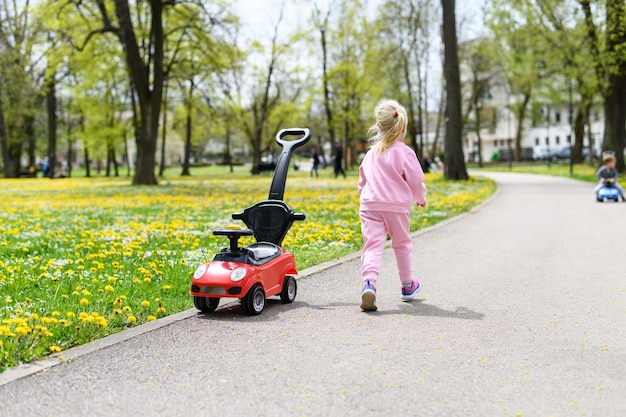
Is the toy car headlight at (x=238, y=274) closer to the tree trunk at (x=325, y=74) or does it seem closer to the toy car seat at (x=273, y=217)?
the toy car seat at (x=273, y=217)

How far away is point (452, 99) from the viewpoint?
92.9 ft

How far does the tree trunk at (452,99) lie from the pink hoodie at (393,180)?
2274 cm

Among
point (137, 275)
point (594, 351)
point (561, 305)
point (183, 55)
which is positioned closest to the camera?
point (594, 351)

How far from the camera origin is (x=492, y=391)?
385 cm

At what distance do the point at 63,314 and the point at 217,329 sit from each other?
→ 1.15 metres

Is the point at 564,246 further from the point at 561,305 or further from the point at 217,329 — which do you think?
the point at 217,329

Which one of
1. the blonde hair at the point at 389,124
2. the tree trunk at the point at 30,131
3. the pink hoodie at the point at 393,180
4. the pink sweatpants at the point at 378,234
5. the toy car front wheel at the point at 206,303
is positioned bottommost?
the toy car front wheel at the point at 206,303

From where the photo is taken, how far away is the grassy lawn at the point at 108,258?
5027 millimetres

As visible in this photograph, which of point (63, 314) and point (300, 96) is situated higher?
point (300, 96)

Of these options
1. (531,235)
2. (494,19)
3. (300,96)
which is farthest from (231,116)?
(531,235)

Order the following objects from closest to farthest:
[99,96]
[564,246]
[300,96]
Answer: [564,246], [99,96], [300,96]

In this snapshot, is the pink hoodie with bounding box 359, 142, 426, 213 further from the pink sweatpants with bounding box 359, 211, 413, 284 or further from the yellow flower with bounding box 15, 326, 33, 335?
the yellow flower with bounding box 15, 326, 33, 335

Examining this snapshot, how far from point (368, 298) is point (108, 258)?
3.83m

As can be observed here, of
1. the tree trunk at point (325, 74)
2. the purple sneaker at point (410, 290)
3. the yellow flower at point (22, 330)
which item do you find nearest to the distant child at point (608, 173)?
the purple sneaker at point (410, 290)
